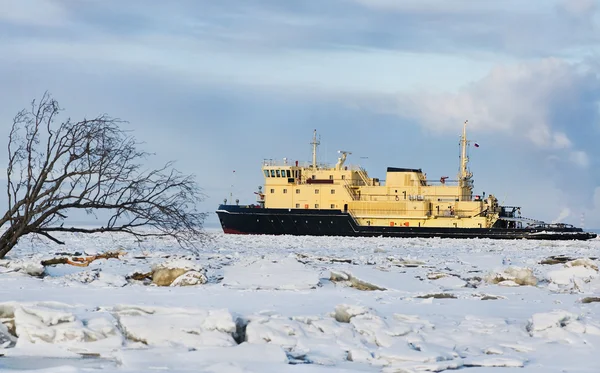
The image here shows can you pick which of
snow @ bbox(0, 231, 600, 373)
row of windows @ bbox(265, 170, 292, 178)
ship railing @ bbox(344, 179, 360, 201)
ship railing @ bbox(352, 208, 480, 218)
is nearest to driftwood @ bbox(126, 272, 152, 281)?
snow @ bbox(0, 231, 600, 373)

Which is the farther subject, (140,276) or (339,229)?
(339,229)

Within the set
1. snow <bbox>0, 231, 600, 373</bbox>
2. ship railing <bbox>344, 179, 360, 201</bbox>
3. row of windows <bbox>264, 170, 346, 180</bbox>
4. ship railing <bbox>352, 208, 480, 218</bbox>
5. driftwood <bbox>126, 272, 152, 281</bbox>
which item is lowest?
snow <bbox>0, 231, 600, 373</bbox>

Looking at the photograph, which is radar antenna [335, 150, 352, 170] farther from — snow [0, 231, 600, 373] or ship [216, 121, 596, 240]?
snow [0, 231, 600, 373]

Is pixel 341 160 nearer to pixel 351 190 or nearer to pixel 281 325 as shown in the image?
pixel 351 190

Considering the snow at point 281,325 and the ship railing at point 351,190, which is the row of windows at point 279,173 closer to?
the ship railing at point 351,190

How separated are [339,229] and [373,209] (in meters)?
2.13

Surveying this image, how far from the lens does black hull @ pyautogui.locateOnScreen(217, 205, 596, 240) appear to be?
4088 centimetres

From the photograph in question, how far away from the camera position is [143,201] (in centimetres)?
1472

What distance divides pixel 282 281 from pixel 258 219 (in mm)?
30555

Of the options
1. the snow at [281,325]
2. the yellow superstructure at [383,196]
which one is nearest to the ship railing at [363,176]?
the yellow superstructure at [383,196]

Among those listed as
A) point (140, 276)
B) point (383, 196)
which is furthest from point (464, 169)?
point (140, 276)

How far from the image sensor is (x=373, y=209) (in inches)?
1661

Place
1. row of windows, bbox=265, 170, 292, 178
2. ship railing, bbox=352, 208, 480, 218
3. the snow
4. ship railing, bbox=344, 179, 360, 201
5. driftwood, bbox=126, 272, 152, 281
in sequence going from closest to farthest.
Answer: the snow
driftwood, bbox=126, 272, 152, 281
ship railing, bbox=352, 208, 480, 218
ship railing, bbox=344, 179, 360, 201
row of windows, bbox=265, 170, 292, 178

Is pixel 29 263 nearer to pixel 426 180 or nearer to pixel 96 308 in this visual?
pixel 96 308
